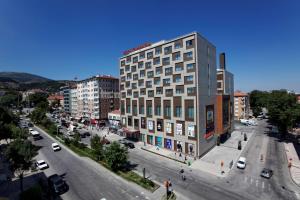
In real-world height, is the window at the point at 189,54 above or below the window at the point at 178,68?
A: above

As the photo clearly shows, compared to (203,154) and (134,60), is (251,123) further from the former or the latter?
(134,60)

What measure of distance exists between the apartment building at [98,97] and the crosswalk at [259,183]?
81493 mm

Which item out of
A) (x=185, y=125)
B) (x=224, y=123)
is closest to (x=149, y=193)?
(x=185, y=125)

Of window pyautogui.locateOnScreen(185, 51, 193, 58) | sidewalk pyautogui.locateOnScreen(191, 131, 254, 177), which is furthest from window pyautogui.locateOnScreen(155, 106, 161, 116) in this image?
sidewalk pyautogui.locateOnScreen(191, 131, 254, 177)

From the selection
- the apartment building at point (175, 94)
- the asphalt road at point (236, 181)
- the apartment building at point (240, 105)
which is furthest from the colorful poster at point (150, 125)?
the apartment building at point (240, 105)

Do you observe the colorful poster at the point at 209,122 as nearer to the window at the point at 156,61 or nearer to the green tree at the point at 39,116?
the window at the point at 156,61

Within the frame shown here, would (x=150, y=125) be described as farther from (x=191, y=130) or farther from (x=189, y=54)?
(x=189, y=54)

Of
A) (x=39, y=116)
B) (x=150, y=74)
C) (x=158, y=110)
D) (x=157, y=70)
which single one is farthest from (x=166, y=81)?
(x=39, y=116)

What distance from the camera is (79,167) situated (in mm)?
37594

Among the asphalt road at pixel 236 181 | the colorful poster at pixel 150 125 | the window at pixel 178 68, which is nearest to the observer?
the asphalt road at pixel 236 181

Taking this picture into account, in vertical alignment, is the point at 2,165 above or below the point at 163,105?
below

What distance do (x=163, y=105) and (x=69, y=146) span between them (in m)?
33.9

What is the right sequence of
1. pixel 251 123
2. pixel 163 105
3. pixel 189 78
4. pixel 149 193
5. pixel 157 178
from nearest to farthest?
pixel 149 193
pixel 157 178
pixel 189 78
pixel 163 105
pixel 251 123

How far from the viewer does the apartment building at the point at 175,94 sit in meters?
43.7
